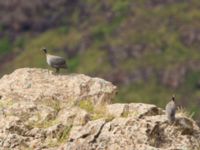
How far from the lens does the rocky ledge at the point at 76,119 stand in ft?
115

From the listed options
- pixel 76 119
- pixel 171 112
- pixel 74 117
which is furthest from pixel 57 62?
pixel 171 112

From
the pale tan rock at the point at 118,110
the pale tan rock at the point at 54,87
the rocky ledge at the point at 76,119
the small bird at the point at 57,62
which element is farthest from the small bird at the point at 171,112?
the small bird at the point at 57,62

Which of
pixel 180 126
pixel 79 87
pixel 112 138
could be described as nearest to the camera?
pixel 112 138

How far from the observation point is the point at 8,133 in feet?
118

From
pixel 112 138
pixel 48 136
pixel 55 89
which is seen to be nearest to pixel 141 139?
pixel 112 138

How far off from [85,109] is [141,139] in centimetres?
Result: 418

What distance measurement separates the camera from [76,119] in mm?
36750

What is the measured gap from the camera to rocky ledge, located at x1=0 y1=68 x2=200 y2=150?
35.0 meters

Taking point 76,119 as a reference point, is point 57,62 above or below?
above

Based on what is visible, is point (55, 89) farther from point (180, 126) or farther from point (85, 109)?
point (180, 126)

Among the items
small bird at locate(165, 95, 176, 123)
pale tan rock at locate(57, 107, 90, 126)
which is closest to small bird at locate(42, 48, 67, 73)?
pale tan rock at locate(57, 107, 90, 126)

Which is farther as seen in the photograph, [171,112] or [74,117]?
[171,112]

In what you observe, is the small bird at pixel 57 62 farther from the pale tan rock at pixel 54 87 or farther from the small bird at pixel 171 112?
the small bird at pixel 171 112

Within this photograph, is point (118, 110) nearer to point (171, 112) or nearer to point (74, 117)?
point (74, 117)
